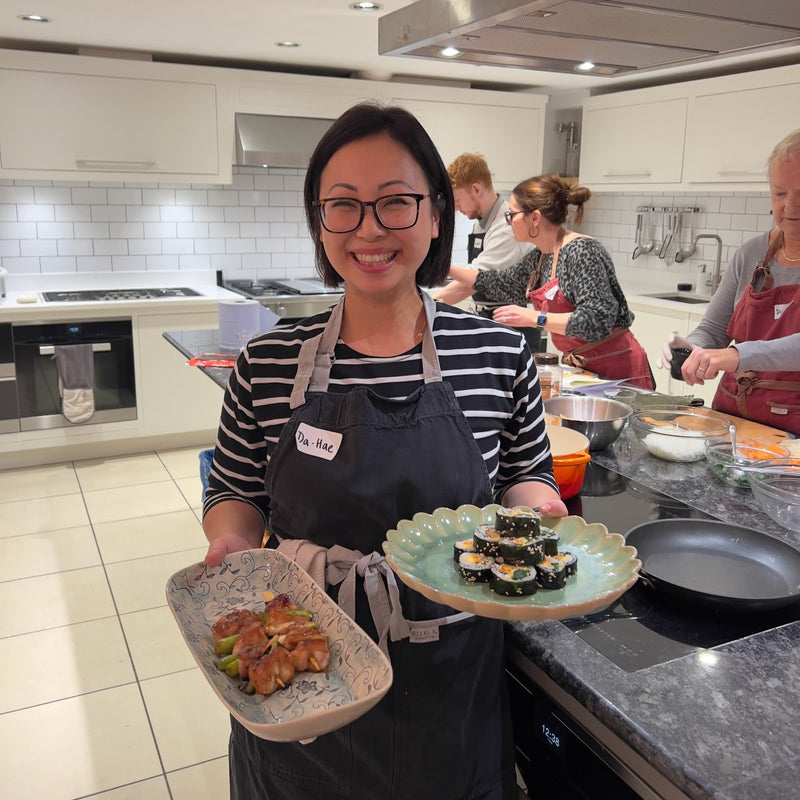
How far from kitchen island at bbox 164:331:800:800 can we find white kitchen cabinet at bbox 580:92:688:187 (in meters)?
4.20

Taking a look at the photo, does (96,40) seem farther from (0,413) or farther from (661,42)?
(661,42)

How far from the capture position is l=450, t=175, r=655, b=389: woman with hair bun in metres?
2.98

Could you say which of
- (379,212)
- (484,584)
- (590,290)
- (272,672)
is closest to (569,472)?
(484,584)

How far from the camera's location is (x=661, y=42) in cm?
190

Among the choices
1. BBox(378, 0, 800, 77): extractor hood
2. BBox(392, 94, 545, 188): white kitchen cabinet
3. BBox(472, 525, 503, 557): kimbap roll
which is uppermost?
BBox(392, 94, 545, 188): white kitchen cabinet

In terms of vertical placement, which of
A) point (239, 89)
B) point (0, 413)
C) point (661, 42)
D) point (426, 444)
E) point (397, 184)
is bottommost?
point (0, 413)

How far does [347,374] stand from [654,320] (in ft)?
12.6

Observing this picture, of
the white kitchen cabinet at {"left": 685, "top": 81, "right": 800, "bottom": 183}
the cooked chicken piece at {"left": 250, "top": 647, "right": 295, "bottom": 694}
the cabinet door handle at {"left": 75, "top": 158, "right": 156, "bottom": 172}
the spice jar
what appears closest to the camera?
the cooked chicken piece at {"left": 250, "top": 647, "right": 295, "bottom": 694}

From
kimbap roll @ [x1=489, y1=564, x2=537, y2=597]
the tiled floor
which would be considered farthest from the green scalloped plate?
the tiled floor

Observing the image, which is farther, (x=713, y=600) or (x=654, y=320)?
(x=654, y=320)

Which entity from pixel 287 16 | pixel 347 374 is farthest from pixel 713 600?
pixel 287 16

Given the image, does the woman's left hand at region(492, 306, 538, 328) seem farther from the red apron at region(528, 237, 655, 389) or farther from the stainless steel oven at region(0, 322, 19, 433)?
the stainless steel oven at region(0, 322, 19, 433)

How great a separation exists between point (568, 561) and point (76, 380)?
12.7ft

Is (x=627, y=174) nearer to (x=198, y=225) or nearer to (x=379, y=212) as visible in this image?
(x=198, y=225)
